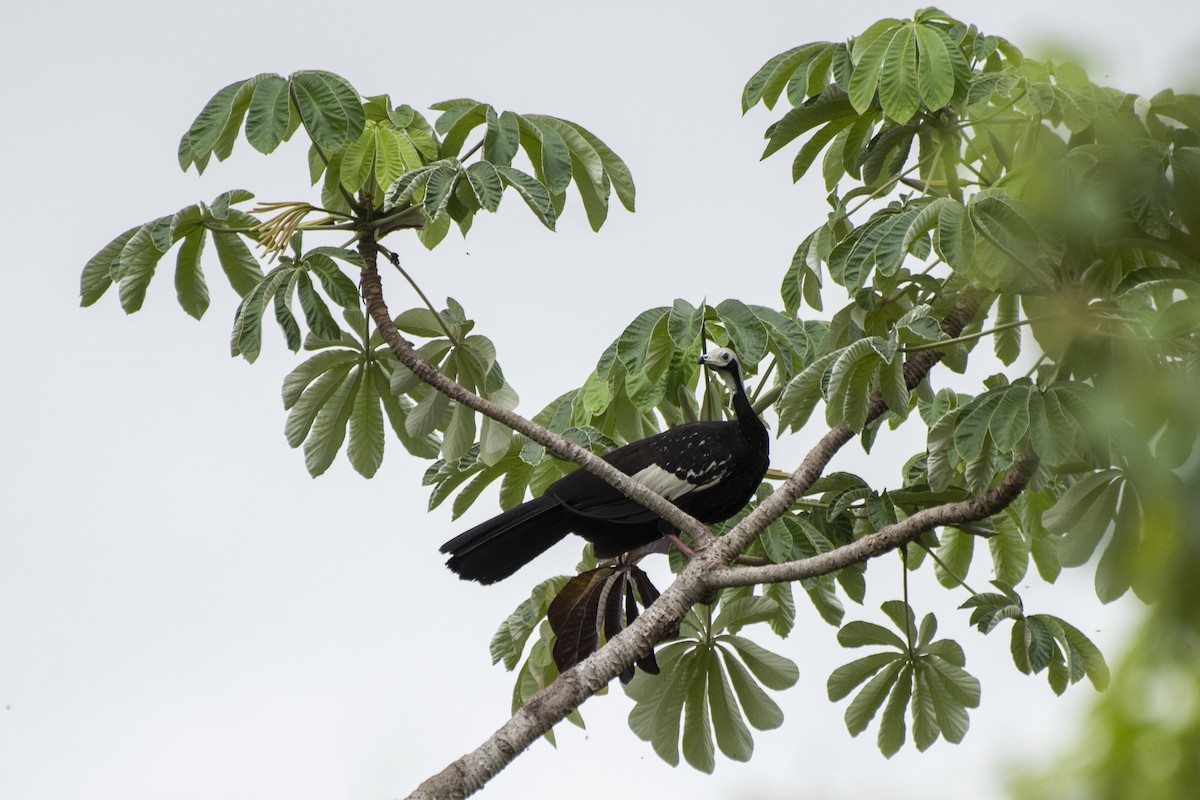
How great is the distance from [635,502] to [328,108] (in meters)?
1.59

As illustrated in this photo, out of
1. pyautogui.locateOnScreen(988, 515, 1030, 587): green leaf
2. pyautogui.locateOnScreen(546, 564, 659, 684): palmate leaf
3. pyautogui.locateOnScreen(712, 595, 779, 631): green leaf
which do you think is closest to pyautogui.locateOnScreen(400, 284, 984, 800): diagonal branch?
pyautogui.locateOnScreen(546, 564, 659, 684): palmate leaf

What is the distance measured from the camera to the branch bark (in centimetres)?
296

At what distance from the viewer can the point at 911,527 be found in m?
3.20

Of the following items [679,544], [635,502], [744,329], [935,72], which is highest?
[935,72]

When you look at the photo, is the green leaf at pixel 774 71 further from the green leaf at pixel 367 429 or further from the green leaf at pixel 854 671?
the green leaf at pixel 854 671

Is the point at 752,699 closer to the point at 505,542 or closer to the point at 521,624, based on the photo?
the point at 521,624

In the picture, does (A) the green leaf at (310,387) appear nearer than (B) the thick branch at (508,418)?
No

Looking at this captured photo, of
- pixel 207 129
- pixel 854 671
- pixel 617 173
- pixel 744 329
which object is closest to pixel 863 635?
pixel 854 671

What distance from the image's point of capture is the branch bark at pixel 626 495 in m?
2.96

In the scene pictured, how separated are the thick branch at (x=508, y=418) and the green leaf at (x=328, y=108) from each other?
365mm

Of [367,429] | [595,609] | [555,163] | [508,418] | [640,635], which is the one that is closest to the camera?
[640,635]

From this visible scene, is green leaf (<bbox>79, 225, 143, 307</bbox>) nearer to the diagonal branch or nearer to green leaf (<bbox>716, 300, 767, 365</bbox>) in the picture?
the diagonal branch

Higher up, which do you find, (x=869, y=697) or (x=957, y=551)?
(x=957, y=551)

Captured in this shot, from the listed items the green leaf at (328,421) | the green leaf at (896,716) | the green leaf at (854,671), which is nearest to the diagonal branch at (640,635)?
the green leaf at (328,421)
